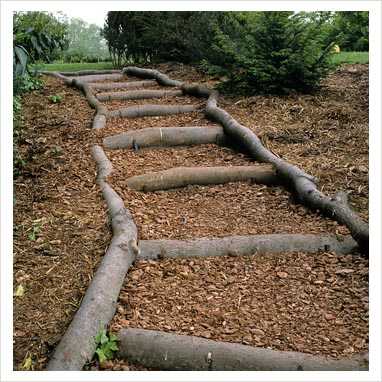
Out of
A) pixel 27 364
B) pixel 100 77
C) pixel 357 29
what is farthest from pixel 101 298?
pixel 357 29

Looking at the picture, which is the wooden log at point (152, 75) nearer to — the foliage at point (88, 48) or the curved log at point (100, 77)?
the curved log at point (100, 77)

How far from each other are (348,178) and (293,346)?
83.4 inches

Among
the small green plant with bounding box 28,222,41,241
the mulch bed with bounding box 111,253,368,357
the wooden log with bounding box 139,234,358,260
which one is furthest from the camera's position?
the small green plant with bounding box 28,222,41,241

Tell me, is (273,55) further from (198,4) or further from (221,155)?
(198,4)

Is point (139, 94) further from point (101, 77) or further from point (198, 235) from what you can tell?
point (198, 235)

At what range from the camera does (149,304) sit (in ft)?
10.6

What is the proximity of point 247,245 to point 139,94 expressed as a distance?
4706 millimetres

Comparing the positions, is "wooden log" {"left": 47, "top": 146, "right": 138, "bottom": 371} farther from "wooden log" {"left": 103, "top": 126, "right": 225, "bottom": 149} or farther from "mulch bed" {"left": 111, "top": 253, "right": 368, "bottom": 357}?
"wooden log" {"left": 103, "top": 126, "right": 225, "bottom": 149}

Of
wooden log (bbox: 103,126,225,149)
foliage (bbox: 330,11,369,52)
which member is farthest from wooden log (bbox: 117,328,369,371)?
foliage (bbox: 330,11,369,52)

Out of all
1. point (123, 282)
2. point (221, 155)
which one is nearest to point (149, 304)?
point (123, 282)

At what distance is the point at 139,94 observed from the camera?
793cm

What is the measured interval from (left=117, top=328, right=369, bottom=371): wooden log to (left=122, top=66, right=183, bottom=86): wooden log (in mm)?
6098

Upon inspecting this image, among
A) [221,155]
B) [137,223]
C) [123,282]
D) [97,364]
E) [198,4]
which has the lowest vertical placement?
[97,364]

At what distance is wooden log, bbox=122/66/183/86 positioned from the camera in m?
8.63
